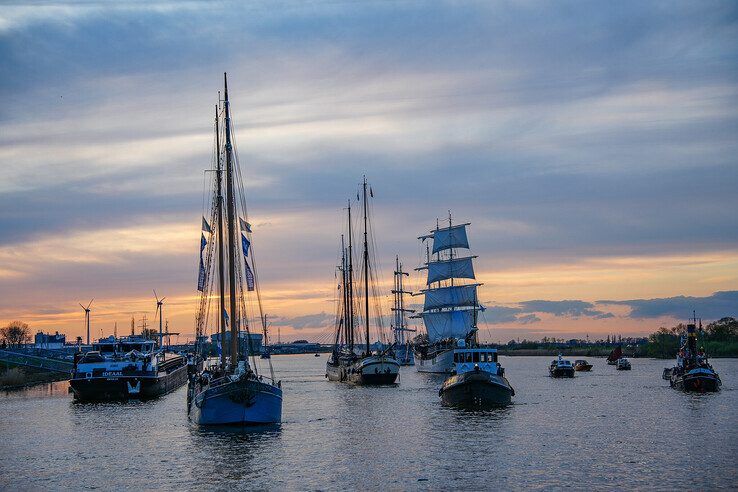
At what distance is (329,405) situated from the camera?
269 feet

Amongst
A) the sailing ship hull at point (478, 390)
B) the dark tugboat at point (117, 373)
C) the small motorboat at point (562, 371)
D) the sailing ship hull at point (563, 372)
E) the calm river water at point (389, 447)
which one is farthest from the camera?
the small motorboat at point (562, 371)

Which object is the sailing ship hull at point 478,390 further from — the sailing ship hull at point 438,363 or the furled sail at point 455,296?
the furled sail at point 455,296

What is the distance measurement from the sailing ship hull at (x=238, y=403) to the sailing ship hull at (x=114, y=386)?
1374 inches

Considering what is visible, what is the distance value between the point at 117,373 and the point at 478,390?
1540 inches

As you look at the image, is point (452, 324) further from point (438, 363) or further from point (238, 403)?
point (238, 403)

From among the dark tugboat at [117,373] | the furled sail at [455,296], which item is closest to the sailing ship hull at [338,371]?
the dark tugboat at [117,373]

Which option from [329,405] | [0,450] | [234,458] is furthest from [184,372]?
[234,458]

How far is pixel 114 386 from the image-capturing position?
8869 centimetres

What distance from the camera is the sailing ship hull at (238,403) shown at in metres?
53.7

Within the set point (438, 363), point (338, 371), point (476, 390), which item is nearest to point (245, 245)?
point (476, 390)

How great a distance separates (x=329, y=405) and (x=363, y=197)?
42.6 m

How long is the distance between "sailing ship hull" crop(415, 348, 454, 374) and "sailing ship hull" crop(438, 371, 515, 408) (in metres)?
67.7

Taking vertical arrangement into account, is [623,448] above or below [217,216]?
below

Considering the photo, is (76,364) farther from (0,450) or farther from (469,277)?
(469,277)
